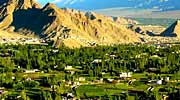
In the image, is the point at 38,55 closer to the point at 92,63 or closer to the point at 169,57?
the point at 92,63

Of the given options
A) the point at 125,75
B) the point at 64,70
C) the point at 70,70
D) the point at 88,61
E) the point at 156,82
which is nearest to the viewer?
the point at 156,82

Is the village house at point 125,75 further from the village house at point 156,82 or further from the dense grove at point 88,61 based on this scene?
the village house at point 156,82

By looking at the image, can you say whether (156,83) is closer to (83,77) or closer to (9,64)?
(83,77)

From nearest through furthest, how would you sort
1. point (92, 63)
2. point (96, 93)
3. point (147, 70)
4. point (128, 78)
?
point (96, 93) < point (128, 78) < point (147, 70) < point (92, 63)

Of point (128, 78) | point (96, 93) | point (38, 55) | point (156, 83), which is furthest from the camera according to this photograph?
point (38, 55)

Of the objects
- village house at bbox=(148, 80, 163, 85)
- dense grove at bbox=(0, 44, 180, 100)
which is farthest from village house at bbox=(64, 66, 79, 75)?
village house at bbox=(148, 80, 163, 85)

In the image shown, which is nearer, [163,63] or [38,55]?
[163,63]

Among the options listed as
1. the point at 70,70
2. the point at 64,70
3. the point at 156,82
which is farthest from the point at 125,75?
the point at 64,70

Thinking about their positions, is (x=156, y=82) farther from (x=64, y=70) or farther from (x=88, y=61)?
(x=88, y=61)

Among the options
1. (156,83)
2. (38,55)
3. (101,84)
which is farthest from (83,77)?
(38,55)

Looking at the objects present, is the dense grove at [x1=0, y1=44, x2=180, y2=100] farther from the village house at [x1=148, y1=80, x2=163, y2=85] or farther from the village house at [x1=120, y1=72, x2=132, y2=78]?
the village house at [x1=148, y1=80, x2=163, y2=85]
